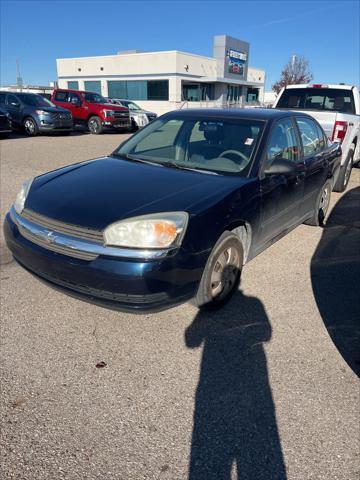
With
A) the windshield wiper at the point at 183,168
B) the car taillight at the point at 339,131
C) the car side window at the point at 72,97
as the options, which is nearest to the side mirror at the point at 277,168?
the windshield wiper at the point at 183,168

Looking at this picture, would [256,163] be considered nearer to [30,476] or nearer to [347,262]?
[347,262]

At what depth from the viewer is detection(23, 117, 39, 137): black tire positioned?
15805 millimetres

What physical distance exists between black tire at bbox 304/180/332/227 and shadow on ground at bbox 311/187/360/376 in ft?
0.57

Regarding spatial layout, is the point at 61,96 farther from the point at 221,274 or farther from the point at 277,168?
the point at 221,274

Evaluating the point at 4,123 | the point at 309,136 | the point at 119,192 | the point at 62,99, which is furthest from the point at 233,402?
the point at 62,99

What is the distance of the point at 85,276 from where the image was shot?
2.58 m

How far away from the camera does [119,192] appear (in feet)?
9.95

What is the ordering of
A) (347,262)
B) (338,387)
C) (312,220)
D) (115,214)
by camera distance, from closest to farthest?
(338,387) → (115,214) → (347,262) → (312,220)

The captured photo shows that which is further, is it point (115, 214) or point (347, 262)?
point (347, 262)

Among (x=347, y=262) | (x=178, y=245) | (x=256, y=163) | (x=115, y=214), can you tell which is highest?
(x=256, y=163)

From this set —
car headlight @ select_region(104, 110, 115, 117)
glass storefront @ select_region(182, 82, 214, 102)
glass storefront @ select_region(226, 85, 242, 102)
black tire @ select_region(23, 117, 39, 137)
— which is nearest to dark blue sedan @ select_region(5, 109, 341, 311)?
black tire @ select_region(23, 117, 39, 137)

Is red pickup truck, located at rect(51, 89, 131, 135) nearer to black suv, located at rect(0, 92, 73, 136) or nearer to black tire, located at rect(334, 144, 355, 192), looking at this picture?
black suv, located at rect(0, 92, 73, 136)

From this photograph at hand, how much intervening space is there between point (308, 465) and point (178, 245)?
1470 mm

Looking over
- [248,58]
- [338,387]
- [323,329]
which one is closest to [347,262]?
[323,329]
